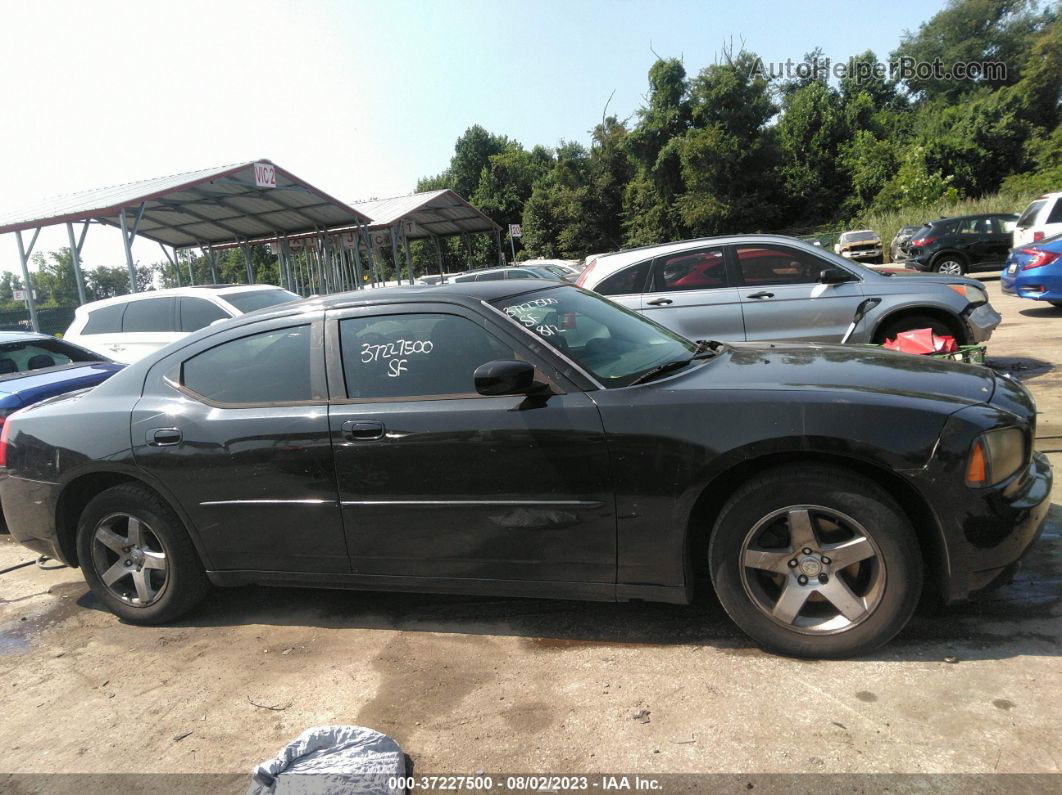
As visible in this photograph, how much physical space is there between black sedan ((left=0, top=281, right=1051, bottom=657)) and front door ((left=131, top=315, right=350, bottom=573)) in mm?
12

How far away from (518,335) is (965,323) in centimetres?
538

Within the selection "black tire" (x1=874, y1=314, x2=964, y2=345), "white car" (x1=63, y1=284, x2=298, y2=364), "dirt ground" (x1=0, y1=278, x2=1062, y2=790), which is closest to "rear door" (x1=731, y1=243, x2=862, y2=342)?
"black tire" (x1=874, y1=314, x2=964, y2=345)

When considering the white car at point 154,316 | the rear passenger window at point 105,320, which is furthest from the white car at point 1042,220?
the rear passenger window at point 105,320

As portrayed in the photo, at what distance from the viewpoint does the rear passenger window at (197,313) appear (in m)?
9.40

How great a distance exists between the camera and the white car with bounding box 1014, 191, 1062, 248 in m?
12.2

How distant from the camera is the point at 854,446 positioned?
261 cm

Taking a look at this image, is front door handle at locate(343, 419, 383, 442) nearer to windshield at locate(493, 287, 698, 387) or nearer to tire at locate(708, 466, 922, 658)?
windshield at locate(493, 287, 698, 387)

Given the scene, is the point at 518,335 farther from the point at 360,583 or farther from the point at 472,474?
the point at 360,583

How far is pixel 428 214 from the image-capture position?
27.8 meters

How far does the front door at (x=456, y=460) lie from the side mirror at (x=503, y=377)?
126 mm

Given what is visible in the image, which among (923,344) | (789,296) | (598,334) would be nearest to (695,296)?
(789,296)

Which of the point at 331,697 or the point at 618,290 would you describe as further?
the point at 618,290

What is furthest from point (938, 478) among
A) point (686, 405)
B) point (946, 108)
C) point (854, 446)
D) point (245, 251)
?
point (946, 108)

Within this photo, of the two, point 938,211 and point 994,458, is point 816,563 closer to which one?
point 994,458
